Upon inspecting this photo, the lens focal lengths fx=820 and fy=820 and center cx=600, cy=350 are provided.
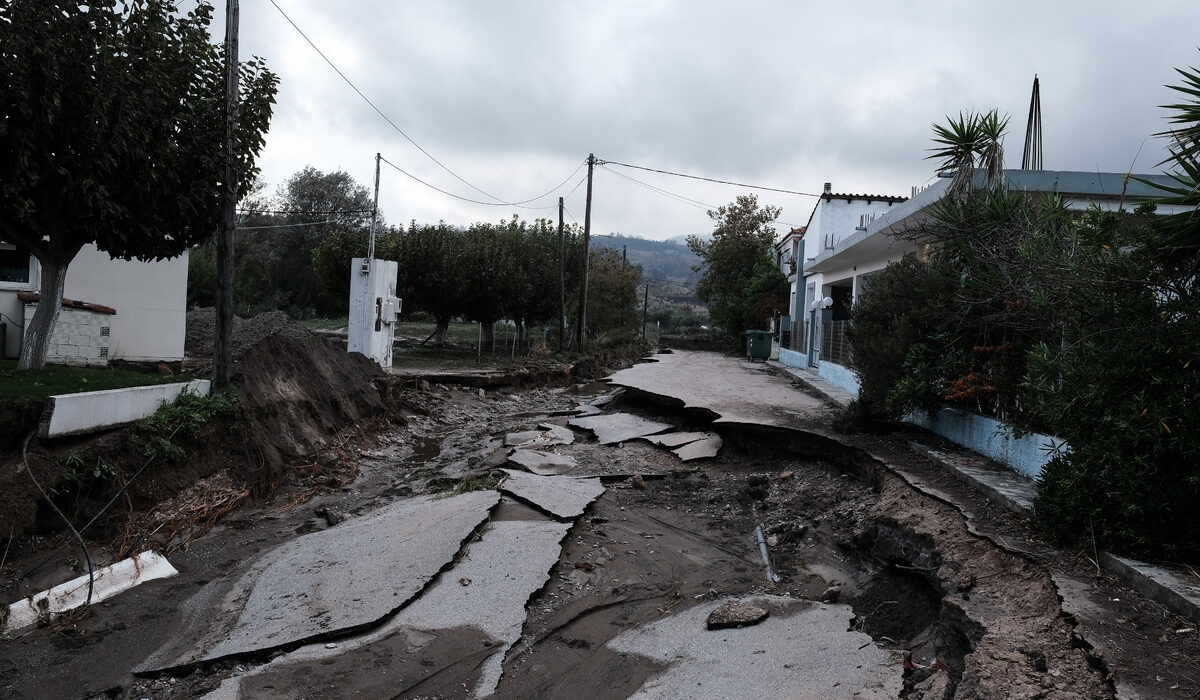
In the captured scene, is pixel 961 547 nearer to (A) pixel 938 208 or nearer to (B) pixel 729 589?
(B) pixel 729 589

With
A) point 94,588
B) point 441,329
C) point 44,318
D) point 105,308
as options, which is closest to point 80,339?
point 105,308

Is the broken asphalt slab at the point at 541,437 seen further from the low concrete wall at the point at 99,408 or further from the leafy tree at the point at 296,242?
the leafy tree at the point at 296,242

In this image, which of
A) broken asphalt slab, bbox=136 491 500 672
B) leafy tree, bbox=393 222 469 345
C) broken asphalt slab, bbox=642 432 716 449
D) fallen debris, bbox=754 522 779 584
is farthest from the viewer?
leafy tree, bbox=393 222 469 345

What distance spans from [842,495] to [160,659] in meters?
6.27

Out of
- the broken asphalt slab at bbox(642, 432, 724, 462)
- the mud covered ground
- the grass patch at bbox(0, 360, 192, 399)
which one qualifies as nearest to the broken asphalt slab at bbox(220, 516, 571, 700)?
the mud covered ground

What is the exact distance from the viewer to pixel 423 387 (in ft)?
58.2

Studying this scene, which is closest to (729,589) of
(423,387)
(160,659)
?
(160,659)

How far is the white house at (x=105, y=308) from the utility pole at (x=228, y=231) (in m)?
2.71

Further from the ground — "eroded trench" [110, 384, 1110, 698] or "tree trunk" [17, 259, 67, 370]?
"tree trunk" [17, 259, 67, 370]

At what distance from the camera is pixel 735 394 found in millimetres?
15617

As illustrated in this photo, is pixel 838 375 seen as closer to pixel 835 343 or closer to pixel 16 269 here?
pixel 835 343

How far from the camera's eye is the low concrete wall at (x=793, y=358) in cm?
2455

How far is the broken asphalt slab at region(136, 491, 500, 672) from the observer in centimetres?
509

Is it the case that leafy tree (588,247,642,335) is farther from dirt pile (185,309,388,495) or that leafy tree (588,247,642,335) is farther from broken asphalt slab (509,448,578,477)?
broken asphalt slab (509,448,578,477)
